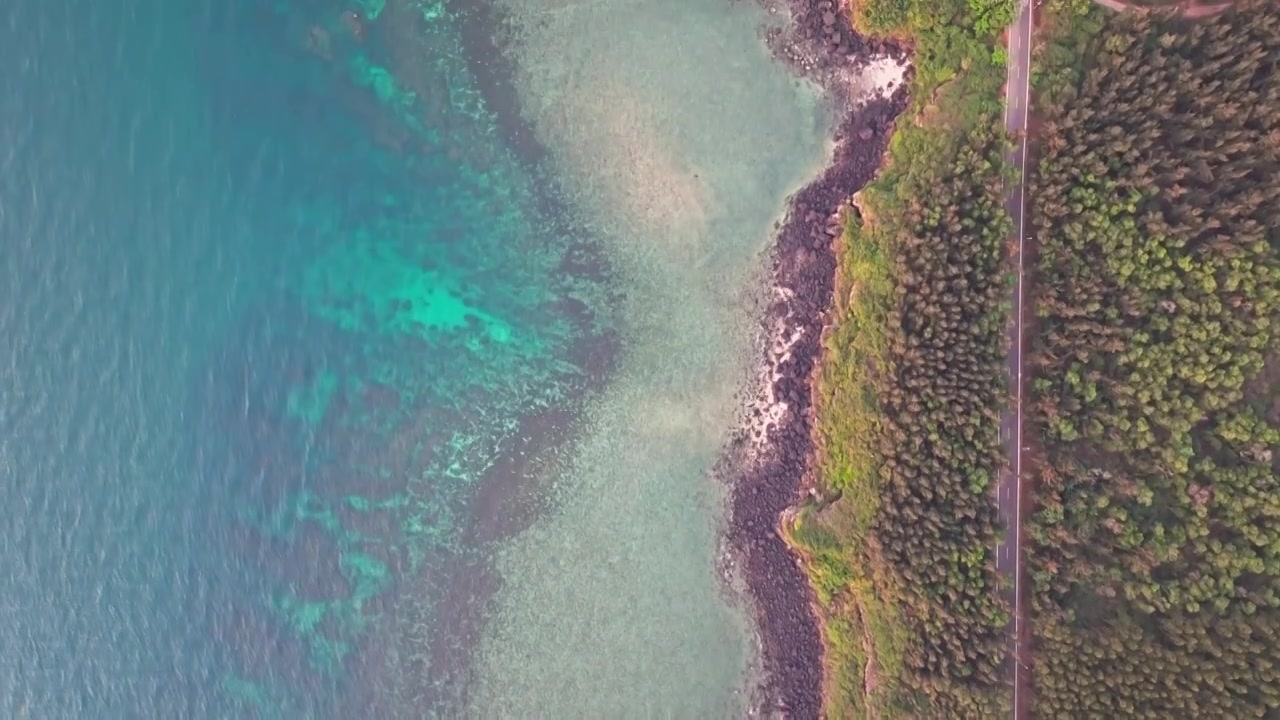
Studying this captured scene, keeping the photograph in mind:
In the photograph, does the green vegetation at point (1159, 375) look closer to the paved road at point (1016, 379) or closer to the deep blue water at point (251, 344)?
the paved road at point (1016, 379)

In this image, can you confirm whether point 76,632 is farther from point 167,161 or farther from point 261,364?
point 167,161

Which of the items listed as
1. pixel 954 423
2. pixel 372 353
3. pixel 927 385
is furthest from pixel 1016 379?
pixel 372 353

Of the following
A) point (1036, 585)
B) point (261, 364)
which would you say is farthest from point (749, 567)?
point (261, 364)

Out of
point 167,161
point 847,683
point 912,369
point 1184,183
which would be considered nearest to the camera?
point 1184,183

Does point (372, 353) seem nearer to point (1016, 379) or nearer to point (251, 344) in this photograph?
point (251, 344)

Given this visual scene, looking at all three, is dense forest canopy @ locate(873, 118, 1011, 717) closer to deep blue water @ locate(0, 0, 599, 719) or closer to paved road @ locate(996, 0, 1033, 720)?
paved road @ locate(996, 0, 1033, 720)

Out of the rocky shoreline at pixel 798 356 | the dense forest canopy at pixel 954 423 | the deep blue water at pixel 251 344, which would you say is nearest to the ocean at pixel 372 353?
the deep blue water at pixel 251 344

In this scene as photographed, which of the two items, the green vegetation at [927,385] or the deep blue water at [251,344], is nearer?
the green vegetation at [927,385]
